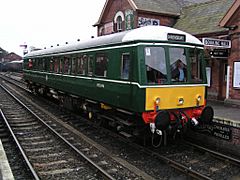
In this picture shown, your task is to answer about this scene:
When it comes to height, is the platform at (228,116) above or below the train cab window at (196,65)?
below

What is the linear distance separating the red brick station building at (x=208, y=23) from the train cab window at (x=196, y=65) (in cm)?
467

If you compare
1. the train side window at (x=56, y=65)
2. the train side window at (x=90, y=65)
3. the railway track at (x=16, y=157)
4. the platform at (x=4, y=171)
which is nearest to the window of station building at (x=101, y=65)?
the train side window at (x=90, y=65)

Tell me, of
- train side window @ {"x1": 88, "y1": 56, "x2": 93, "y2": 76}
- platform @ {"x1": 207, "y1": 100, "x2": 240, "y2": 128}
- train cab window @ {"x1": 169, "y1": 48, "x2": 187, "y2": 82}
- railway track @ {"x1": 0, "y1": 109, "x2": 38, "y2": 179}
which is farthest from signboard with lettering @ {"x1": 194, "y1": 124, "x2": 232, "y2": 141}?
railway track @ {"x1": 0, "y1": 109, "x2": 38, "y2": 179}

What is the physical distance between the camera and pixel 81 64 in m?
10.9

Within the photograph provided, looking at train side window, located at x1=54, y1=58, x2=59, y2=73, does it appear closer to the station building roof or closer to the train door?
the train door

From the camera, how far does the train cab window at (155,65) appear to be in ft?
24.3

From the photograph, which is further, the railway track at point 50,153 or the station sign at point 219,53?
the station sign at point 219,53

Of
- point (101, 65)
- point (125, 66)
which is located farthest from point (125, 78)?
point (101, 65)

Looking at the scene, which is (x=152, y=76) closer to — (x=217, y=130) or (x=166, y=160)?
(x=166, y=160)

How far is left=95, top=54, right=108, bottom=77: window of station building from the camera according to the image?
29.4 ft

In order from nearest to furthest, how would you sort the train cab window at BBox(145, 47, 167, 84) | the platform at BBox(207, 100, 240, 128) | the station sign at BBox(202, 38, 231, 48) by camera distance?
the train cab window at BBox(145, 47, 167, 84) < the platform at BBox(207, 100, 240, 128) < the station sign at BBox(202, 38, 231, 48)

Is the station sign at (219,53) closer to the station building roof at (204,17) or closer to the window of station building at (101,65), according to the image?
the station building roof at (204,17)

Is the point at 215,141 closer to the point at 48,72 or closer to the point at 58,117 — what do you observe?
the point at 58,117

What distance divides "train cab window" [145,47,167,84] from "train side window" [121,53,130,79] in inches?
23.6
